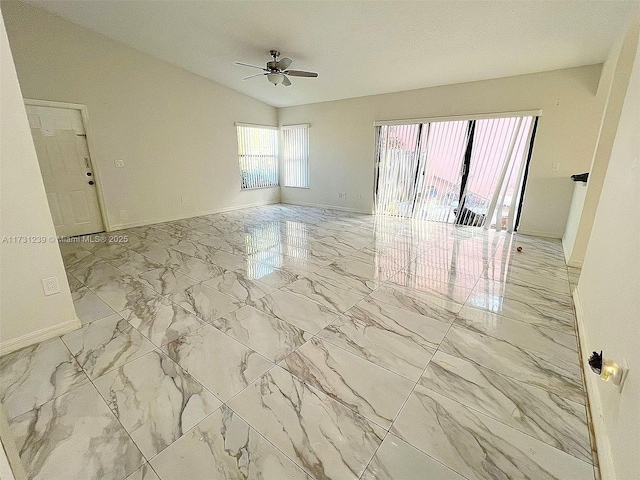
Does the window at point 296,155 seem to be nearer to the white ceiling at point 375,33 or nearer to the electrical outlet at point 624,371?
the white ceiling at point 375,33

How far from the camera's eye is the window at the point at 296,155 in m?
7.38

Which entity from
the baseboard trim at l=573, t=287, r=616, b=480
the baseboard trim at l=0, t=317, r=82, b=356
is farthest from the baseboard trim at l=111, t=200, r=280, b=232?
the baseboard trim at l=573, t=287, r=616, b=480

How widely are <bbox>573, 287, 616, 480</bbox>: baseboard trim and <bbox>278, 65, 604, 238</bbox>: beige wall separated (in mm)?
3371

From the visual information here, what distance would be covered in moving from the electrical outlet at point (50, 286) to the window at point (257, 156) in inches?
212

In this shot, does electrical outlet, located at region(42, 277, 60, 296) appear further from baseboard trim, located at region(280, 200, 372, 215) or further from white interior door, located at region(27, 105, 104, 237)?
baseboard trim, located at region(280, 200, 372, 215)

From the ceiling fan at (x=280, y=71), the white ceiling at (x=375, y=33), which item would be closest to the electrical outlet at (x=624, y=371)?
the white ceiling at (x=375, y=33)

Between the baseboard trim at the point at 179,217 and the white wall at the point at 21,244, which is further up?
the white wall at the point at 21,244

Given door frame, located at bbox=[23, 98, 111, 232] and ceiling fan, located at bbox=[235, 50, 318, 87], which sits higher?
ceiling fan, located at bbox=[235, 50, 318, 87]

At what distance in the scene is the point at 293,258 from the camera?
373 centimetres

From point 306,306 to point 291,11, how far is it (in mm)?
3431

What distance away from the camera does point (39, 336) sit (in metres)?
2.03

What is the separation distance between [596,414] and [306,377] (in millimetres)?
1443

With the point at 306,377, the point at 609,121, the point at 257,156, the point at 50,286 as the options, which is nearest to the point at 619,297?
the point at 306,377

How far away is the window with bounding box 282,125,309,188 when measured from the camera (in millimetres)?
7375
